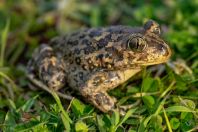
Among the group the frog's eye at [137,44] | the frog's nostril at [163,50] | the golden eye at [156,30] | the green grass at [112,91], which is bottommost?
the green grass at [112,91]

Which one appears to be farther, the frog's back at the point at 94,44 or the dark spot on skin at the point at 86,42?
the dark spot on skin at the point at 86,42

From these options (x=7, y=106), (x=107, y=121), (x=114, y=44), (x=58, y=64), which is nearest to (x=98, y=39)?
(x=114, y=44)

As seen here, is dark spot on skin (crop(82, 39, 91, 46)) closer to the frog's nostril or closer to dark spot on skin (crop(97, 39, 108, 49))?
dark spot on skin (crop(97, 39, 108, 49))

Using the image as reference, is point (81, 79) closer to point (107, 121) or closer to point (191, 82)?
point (107, 121)

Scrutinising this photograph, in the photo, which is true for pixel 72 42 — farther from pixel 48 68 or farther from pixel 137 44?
pixel 137 44

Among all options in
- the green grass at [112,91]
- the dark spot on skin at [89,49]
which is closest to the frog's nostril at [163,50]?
the green grass at [112,91]

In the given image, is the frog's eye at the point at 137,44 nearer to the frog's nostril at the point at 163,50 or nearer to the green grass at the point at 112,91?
the frog's nostril at the point at 163,50
